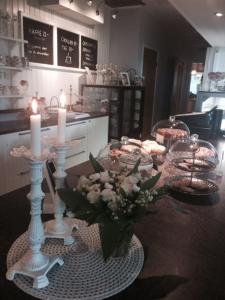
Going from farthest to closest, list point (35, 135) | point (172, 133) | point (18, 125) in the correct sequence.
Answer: point (18, 125), point (172, 133), point (35, 135)

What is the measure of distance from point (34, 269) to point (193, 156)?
116cm

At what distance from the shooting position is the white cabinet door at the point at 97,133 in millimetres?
3876

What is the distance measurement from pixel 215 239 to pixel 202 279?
0.25m

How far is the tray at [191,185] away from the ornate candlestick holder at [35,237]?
0.82m

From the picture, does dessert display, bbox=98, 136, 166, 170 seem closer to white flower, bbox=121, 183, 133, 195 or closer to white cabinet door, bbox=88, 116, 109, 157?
white flower, bbox=121, 183, 133, 195

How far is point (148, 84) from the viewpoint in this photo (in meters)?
6.00

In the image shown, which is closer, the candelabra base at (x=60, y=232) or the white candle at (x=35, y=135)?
the white candle at (x=35, y=135)

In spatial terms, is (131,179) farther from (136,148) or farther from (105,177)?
(136,148)

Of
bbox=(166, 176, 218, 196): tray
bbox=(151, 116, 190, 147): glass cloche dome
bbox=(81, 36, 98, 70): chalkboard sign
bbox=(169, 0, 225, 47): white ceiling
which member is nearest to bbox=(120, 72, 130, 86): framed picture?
bbox=(81, 36, 98, 70): chalkboard sign

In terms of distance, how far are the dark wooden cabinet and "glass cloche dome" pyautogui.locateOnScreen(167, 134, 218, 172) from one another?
103 inches

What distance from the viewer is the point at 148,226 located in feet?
3.58

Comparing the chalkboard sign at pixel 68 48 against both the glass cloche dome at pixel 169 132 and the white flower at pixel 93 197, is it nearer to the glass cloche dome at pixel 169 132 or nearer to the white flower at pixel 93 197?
the glass cloche dome at pixel 169 132

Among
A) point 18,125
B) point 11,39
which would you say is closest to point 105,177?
point 18,125

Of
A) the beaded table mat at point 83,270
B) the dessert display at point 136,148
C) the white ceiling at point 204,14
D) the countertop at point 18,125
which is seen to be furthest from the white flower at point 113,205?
the white ceiling at point 204,14
